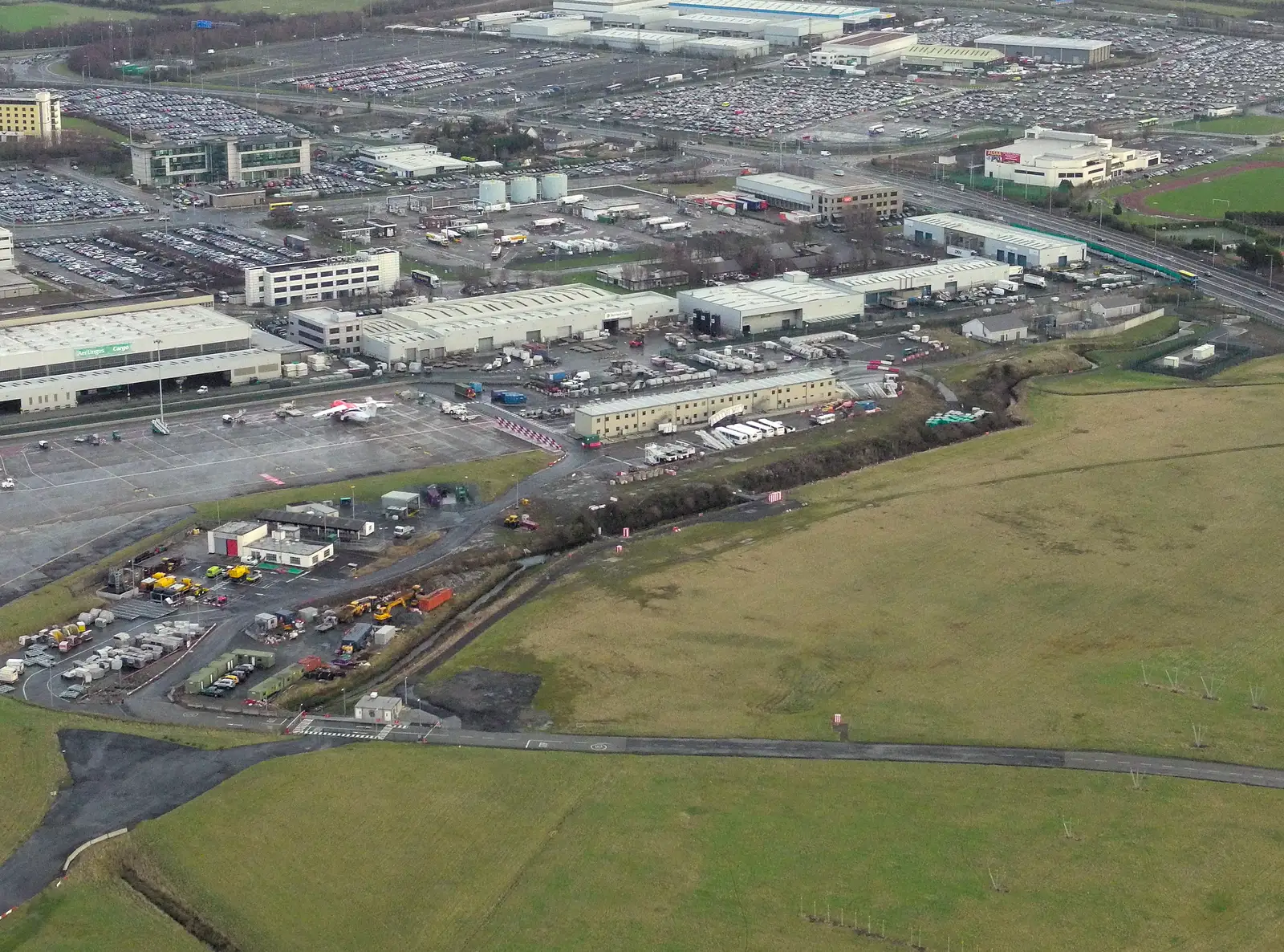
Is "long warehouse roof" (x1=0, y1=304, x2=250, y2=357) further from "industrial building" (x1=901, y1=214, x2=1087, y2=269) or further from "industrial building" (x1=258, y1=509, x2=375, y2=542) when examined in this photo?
"industrial building" (x1=901, y1=214, x2=1087, y2=269)

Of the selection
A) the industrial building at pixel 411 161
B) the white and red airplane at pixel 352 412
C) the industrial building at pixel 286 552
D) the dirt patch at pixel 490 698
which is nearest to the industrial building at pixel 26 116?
the industrial building at pixel 411 161

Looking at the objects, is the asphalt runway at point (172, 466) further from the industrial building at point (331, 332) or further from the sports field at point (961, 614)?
the sports field at point (961, 614)

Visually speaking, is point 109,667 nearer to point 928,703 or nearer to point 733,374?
point 928,703

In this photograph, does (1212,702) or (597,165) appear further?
(597,165)

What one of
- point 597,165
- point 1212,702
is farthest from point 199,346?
point 597,165

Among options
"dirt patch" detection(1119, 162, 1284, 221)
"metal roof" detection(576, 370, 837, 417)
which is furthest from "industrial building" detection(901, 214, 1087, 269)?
"metal roof" detection(576, 370, 837, 417)

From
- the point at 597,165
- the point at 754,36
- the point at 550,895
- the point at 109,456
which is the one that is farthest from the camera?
the point at 754,36

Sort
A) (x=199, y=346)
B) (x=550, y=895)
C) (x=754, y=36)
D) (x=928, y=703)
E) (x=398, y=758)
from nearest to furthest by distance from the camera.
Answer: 1. (x=550, y=895)
2. (x=398, y=758)
3. (x=928, y=703)
4. (x=199, y=346)
5. (x=754, y=36)
